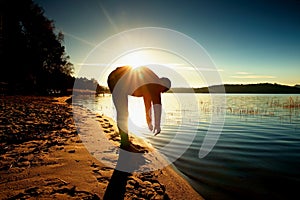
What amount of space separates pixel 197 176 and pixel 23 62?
3142 cm

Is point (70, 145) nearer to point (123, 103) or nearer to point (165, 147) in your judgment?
point (123, 103)

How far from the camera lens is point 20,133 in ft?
19.9

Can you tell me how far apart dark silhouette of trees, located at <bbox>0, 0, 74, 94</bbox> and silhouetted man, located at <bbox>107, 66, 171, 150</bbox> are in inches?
1109

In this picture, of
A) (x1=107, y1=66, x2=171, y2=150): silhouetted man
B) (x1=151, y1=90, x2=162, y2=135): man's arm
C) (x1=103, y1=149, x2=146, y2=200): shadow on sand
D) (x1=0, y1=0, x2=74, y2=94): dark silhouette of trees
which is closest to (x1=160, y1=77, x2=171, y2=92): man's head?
(x1=107, y1=66, x2=171, y2=150): silhouetted man

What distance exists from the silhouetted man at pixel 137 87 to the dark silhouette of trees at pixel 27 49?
92.4 feet

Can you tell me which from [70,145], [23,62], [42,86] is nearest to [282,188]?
[70,145]

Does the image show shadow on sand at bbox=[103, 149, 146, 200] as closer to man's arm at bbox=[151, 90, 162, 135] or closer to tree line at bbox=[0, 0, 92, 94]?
man's arm at bbox=[151, 90, 162, 135]

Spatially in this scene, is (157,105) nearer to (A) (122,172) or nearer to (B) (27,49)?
(A) (122,172)

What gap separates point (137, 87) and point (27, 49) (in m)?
31.5

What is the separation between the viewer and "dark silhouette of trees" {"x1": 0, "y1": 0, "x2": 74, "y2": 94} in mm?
25984

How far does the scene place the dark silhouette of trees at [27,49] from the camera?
2598 cm

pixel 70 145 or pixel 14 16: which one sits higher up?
pixel 14 16

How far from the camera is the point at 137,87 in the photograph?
13.0ft

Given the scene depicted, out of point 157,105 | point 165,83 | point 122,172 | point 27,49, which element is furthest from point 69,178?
point 27,49
